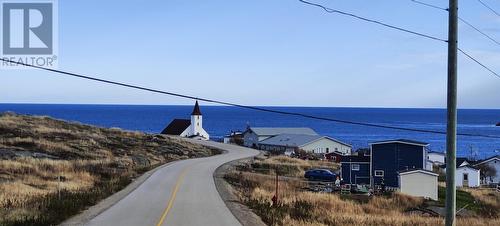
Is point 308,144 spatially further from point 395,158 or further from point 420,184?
point 420,184

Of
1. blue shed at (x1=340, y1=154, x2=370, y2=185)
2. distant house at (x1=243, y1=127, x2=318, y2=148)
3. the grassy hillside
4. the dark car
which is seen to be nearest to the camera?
the grassy hillside

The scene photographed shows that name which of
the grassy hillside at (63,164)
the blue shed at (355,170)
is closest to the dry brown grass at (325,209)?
the grassy hillside at (63,164)

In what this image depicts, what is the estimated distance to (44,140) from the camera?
5903cm

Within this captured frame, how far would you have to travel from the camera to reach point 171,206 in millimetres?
22969

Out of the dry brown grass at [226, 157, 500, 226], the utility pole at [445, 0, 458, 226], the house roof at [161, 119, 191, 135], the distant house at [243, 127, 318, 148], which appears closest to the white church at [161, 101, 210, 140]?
the house roof at [161, 119, 191, 135]

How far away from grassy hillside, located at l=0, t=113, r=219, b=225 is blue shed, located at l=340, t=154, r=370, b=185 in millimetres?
18264

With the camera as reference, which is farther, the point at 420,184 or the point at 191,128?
the point at 191,128

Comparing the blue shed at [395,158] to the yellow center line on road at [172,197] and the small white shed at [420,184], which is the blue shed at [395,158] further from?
the yellow center line on road at [172,197]

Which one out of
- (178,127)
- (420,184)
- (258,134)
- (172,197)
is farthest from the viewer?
(178,127)

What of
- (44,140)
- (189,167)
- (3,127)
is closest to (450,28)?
(189,167)

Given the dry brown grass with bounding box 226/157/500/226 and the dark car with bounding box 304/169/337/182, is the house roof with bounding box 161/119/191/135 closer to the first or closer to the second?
the dark car with bounding box 304/169/337/182

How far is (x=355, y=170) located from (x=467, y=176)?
2218 cm

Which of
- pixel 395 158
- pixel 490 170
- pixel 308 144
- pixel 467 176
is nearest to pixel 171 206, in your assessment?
pixel 395 158

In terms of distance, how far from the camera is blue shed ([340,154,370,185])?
58.8 meters
